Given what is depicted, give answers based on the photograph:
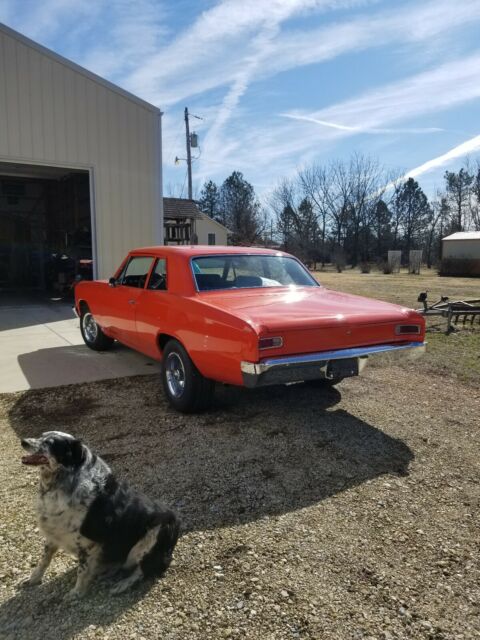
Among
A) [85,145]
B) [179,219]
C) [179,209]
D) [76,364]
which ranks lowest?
[76,364]

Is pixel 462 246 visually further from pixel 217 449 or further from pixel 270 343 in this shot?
pixel 217 449

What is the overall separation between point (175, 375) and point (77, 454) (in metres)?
2.43

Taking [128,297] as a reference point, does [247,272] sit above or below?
above

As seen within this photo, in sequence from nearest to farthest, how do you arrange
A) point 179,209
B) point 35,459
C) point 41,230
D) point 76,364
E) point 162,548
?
1. point 35,459
2. point 162,548
3. point 76,364
4. point 41,230
5. point 179,209

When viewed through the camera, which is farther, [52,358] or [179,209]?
[179,209]

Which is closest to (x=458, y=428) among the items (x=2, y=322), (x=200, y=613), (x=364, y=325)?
(x=364, y=325)

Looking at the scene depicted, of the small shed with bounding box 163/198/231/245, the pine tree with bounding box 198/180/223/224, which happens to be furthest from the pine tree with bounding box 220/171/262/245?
the small shed with bounding box 163/198/231/245

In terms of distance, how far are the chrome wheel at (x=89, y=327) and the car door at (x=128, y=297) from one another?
98 centimetres

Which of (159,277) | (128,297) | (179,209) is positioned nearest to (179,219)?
(179,209)

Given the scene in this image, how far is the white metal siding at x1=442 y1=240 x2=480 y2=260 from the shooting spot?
1180 inches

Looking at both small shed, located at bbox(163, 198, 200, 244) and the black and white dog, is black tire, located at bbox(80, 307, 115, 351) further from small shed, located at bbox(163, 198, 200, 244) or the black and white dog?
small shed, located at bbox(163, 198, 200, 244)

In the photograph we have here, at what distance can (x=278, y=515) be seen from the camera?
113 inches

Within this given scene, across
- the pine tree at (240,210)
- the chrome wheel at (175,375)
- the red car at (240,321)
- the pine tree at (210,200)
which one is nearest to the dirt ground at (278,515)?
the chrome wheel at (175,375)

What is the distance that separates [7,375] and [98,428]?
2354 mm
